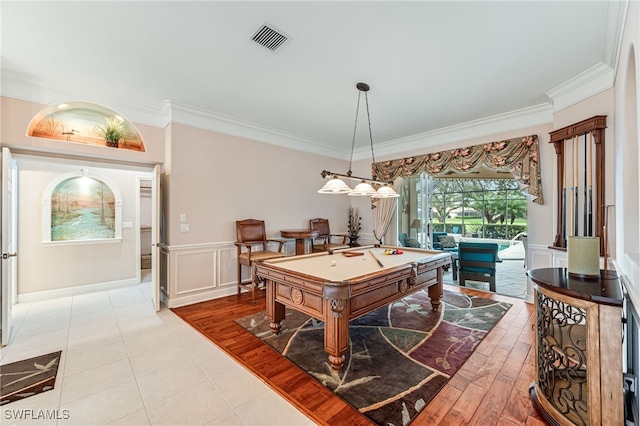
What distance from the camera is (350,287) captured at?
2133 mm

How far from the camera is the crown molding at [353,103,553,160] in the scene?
12.4 feet

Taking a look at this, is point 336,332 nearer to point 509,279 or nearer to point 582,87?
point 582,87

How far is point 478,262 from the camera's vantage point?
4559 millimetres

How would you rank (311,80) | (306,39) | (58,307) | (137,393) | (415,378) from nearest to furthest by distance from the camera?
(137,393), (415,378), (306,39), (311,80), (58,307)

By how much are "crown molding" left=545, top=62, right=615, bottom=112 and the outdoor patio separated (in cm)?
234

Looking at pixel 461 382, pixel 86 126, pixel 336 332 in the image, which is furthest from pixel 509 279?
pixel 86 126

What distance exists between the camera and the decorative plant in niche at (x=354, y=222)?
20.3ft

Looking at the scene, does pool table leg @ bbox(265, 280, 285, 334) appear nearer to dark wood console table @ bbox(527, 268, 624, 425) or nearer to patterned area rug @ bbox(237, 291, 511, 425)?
patterned area rug @ bbox(237, 291, 511, 425)

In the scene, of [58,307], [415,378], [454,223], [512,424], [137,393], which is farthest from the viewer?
[454,223]

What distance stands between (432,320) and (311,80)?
3.27m

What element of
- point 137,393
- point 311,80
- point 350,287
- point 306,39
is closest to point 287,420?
point 350,287

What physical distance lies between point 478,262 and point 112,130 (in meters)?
6.12

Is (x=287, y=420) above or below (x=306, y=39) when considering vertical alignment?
below

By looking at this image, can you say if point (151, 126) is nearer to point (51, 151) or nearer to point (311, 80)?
point (51, 151)
